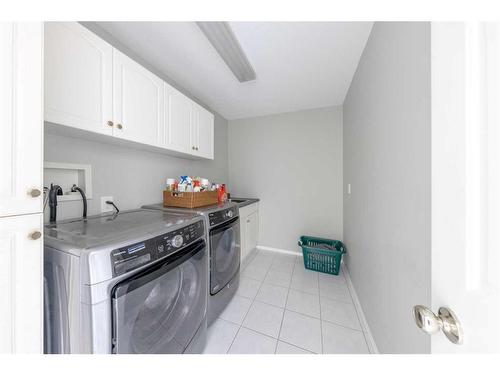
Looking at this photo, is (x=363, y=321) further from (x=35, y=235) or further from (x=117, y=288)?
(x=35, y=235)

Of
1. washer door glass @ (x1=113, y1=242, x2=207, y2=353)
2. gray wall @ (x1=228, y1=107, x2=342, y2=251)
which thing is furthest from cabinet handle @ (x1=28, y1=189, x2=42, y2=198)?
gray wall @ (x1=228, y1=107, x2=342, y2=251)

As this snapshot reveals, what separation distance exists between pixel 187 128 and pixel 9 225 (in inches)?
54.8

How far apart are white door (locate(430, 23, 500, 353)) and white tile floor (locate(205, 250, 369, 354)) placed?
3.75 feet

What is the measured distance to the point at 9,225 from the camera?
1.68ft

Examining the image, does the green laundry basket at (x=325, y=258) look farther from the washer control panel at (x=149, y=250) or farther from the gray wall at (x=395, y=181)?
the washer control panel at (x=149, y=250)

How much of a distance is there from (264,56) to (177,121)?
3.21ft

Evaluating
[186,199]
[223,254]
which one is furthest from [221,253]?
[186,199]

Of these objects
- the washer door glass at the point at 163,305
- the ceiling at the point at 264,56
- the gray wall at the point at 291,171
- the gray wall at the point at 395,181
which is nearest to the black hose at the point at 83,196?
the washer door glass at the point at 163,305

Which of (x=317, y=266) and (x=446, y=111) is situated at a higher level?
(x=446, y=111)

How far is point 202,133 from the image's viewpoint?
1934mm

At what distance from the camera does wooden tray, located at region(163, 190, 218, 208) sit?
4.94ft
